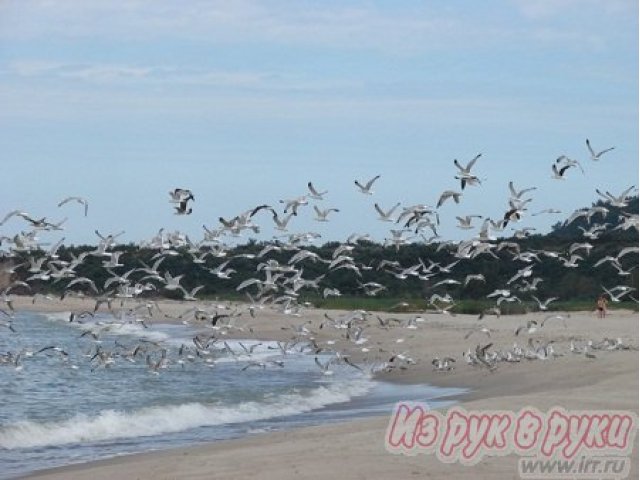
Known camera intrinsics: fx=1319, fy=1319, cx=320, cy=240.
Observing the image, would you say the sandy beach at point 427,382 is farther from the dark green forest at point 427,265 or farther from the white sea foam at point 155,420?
the dark green forest at point 427,265

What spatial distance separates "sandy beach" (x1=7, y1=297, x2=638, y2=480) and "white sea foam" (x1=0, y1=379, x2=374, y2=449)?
→ 2.60 meters

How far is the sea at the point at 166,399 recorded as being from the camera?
19516mm

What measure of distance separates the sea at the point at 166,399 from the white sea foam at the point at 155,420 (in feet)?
0.06

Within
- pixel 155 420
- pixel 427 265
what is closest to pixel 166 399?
pixel 155 420

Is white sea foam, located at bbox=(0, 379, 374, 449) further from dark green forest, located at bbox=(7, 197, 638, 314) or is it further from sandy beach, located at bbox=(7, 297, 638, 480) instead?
dark green forest, located at bbox=(7, 197, 638, 314)

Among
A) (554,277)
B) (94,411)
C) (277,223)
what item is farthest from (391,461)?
(554,277)

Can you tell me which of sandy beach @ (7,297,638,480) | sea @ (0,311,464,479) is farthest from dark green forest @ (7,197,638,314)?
sea @ (0,311,464,479)

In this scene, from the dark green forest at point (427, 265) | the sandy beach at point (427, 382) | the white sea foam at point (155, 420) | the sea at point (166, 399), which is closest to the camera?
the sandy beach at point (427, 382)

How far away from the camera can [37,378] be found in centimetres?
3059

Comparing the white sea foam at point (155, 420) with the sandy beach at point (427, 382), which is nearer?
the sandy beach at point (427, 382)

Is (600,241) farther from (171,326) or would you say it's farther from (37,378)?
(37,378)

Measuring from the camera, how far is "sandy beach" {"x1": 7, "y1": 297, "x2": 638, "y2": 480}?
13.7m

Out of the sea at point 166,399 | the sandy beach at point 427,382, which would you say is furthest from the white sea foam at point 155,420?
the sandy beach at point 427,382

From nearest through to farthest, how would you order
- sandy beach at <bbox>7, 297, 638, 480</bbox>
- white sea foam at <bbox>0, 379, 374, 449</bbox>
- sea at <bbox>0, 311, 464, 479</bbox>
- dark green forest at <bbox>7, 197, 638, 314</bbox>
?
sandy beach at <bbox>7, 297, 638, 480</bbox>
sea at <bbox>0, 311, 464, 479</bbox>
white sea foam at <bbox>0, 379, 374, 449</bbox>
dark green forest at <bbox>7, 197, 638, 314</bbox>
